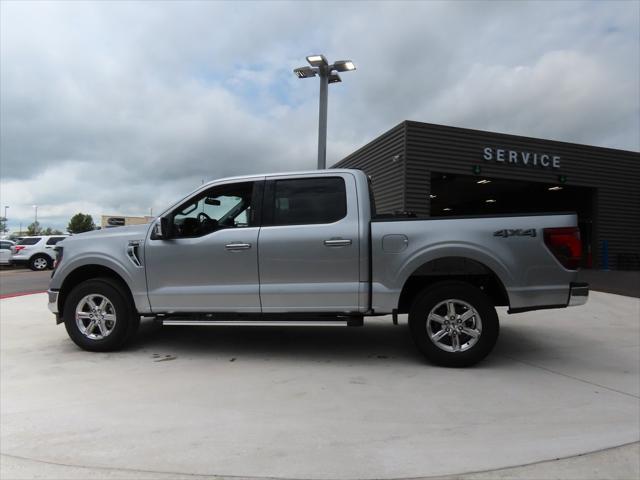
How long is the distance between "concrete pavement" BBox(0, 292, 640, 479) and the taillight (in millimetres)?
1141

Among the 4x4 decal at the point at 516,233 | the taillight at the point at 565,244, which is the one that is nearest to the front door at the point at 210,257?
the 4x4 decal at the point at 516,233

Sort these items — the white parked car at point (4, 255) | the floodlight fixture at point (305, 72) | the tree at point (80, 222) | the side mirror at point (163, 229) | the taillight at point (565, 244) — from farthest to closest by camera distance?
the tree at point (80, 222) → the white parked car at point (4, 255) → the floodlight fixture at point (305, 72) → the side mirror at point (163, 229) → the taillight at point (565, 244)

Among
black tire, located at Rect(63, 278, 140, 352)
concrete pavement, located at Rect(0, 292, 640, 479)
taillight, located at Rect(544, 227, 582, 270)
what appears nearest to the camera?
concrete pavement, located at Rect(0, 292, 640, 479)

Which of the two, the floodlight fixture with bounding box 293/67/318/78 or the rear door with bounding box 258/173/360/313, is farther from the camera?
the floodlight fixture with bounding box 293/67/318/78

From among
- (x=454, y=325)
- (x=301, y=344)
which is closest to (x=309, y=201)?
(x=301, y=344)

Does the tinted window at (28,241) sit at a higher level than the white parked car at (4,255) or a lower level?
higher

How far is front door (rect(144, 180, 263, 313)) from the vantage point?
4.79 meters

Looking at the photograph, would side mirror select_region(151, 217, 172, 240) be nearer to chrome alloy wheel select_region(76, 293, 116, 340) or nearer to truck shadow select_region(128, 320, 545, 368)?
chrome alloy wheel select_region(76, 293, 116, 340)

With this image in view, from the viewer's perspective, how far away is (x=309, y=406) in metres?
3.61

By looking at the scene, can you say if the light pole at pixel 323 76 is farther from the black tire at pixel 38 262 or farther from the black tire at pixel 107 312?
the black tire at pixel 38 262

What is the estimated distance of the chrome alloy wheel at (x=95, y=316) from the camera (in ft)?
16.7

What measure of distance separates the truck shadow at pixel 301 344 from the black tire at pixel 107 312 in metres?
0.34

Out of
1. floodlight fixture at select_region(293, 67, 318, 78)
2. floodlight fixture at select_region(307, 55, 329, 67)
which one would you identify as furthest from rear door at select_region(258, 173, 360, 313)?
floodlight fixture at select_region(293, 67, 318, 78)

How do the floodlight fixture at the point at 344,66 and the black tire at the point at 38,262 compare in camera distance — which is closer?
the floodlight fixture at the point at 344,66
